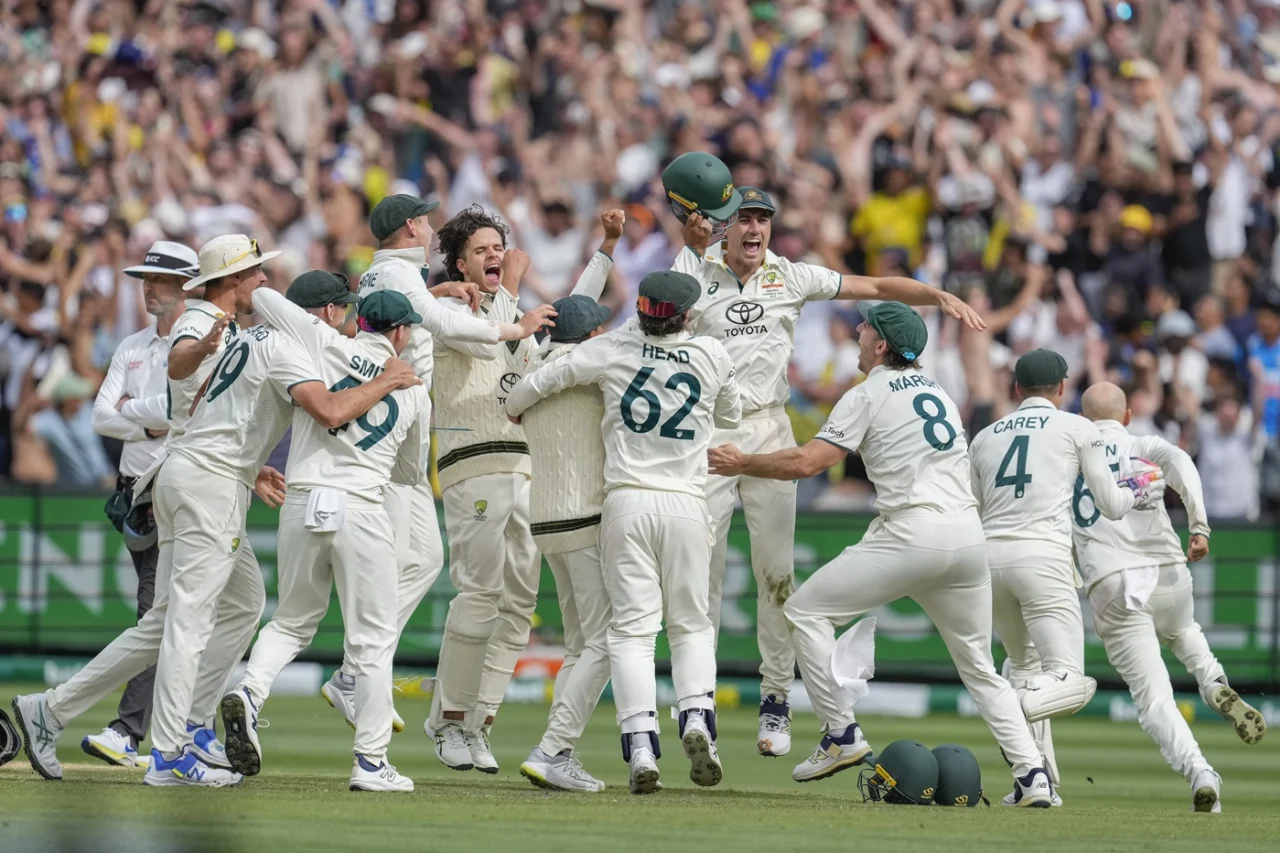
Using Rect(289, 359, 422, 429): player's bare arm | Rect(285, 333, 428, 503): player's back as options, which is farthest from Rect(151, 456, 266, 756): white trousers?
Rect(289, 359, 422, 429): player's bare arm

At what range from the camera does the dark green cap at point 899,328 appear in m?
10.7

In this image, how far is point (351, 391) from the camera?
9891mm

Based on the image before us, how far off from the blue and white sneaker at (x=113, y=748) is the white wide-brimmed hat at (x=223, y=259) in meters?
2.65

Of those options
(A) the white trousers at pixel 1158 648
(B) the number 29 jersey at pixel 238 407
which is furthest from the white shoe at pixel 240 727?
(A) the white trousers at pixel 1158 648

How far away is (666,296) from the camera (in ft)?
34.0

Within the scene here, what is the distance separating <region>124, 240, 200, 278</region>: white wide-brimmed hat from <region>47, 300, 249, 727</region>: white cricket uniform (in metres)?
0.62

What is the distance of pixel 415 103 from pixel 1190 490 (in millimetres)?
12171

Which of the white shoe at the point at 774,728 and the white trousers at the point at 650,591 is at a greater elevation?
the white trousers at the point at 650,591

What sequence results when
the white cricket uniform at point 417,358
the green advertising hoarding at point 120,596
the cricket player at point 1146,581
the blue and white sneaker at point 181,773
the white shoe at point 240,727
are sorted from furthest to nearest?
the green advertising hoarding at point 120,596
the cricket player at point 1146,581
the white cricket uniform at point 417,358
the blue and white sneaker at point 181,773
the white shoe at point 240,727

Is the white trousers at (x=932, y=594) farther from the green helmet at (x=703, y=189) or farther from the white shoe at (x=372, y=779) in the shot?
the white shoe at (x=372, y=779)

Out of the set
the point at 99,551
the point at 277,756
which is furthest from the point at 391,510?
the point at 99,551

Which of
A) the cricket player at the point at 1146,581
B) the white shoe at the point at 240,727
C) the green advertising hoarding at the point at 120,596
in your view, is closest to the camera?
the white shoe at the point at 240,727

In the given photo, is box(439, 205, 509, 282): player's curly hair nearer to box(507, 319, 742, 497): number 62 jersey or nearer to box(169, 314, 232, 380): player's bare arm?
box(507, 319, 742, 497): number 62 jersey

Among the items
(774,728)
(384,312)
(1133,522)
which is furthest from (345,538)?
(1133,522)
